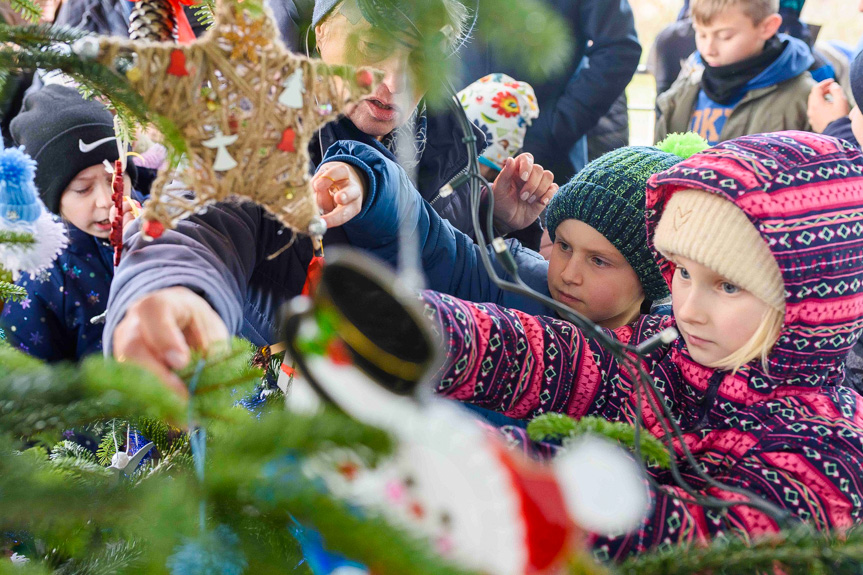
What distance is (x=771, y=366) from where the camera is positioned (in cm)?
68

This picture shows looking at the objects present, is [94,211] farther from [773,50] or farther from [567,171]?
[773,50]

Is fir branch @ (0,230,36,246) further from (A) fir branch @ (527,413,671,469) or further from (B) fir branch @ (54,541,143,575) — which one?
(A) fir branch @ (527,413,671,469)

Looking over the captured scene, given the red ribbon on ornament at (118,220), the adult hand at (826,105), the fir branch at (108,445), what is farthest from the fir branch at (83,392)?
the adult hand at (826,105)

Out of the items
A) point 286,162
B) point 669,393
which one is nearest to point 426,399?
point 286,162

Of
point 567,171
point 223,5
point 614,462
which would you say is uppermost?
point 223,5

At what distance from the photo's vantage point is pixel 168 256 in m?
0.55

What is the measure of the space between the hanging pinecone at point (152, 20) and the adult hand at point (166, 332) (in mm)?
215

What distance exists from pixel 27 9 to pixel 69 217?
746 millimetres

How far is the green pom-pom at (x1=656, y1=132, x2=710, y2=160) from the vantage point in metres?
0.96

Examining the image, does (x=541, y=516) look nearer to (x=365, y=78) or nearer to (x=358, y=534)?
(x=358, y=534)

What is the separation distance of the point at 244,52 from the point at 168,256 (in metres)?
0.20

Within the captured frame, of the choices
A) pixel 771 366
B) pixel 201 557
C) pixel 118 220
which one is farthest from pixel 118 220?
pixel 771 366

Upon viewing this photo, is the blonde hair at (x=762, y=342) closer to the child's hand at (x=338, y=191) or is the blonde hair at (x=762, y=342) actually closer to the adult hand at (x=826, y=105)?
the child's hand at (x=338, y=191)

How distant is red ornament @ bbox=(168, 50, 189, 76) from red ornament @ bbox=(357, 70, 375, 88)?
120mm
